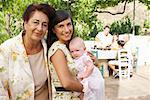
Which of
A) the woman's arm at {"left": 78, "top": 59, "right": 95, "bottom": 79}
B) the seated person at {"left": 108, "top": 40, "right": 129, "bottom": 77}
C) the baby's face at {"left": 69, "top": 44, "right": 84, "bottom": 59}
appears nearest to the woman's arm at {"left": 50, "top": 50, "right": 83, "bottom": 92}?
the baby's face at {"left": 69, "top": 44, "right": 84, "bottom": 59}

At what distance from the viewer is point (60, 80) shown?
5.32 feet

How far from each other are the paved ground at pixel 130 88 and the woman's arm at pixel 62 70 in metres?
4.60

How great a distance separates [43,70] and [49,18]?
255 millimetres

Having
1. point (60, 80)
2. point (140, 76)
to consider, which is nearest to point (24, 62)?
point (60, 80)

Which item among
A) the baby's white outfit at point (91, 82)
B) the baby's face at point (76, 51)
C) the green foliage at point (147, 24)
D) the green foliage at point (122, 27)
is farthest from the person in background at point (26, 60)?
the green foliage at point (147, 24)

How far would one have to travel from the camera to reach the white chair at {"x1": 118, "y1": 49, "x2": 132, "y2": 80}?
775 cm

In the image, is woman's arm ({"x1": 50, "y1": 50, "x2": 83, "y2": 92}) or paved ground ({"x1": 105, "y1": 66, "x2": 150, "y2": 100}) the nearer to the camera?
woman's arm ({"x1": 50, "y1": 50, "x2": 83, "y2": 92})

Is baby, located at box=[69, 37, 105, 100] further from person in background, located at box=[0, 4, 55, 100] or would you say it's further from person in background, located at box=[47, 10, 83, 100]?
person in background, located at box=[0, 4, 55, 100]

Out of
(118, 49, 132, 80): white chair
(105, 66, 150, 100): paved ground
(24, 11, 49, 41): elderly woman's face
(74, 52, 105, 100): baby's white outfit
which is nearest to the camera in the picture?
(24, 11, 49, 41): elderly woman's face

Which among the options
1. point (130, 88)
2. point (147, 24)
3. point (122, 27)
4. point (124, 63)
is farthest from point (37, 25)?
point (147, 24)

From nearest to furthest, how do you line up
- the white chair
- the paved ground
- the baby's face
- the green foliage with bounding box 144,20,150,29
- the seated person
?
the baby's face → the paved ground → the white chair → the seated person → the green foliage with bounding box 144,20,150,29

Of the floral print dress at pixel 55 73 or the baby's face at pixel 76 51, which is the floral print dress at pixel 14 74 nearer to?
the floral print dress at pixel 55 73

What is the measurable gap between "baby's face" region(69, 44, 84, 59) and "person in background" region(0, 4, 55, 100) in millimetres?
136

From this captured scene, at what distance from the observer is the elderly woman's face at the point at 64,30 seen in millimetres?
1651
